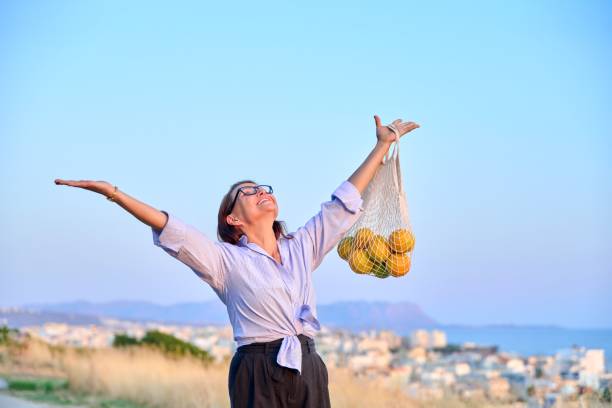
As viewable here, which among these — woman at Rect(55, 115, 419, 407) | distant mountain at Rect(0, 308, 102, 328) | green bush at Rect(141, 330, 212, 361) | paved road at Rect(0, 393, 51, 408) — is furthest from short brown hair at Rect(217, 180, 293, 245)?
distant mountain at Rect(0, 308, 102, 328)

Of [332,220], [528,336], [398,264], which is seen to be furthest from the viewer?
[528,336]

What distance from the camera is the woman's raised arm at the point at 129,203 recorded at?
3.29 m

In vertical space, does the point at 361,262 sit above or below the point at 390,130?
below

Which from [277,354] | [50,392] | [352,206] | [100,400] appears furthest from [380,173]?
[50,392]

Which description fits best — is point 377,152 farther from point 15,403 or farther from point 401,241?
point 15,403

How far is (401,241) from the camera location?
408 cm

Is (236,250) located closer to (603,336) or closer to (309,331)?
(309,331)

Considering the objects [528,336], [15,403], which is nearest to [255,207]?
[15,403]

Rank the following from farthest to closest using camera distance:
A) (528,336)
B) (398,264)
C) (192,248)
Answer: (528,336), (398,264), (192,248)

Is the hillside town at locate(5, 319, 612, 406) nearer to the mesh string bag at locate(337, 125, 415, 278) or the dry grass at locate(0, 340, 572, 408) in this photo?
the dry grass at locate(0, 340, 572, 408)

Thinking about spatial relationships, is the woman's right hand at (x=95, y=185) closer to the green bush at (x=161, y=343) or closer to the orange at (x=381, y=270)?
the orange at (x=381, y=270)

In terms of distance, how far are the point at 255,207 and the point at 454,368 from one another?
1583cm

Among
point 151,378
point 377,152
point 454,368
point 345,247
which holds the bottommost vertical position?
point 151,378

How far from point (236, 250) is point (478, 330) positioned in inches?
2705
